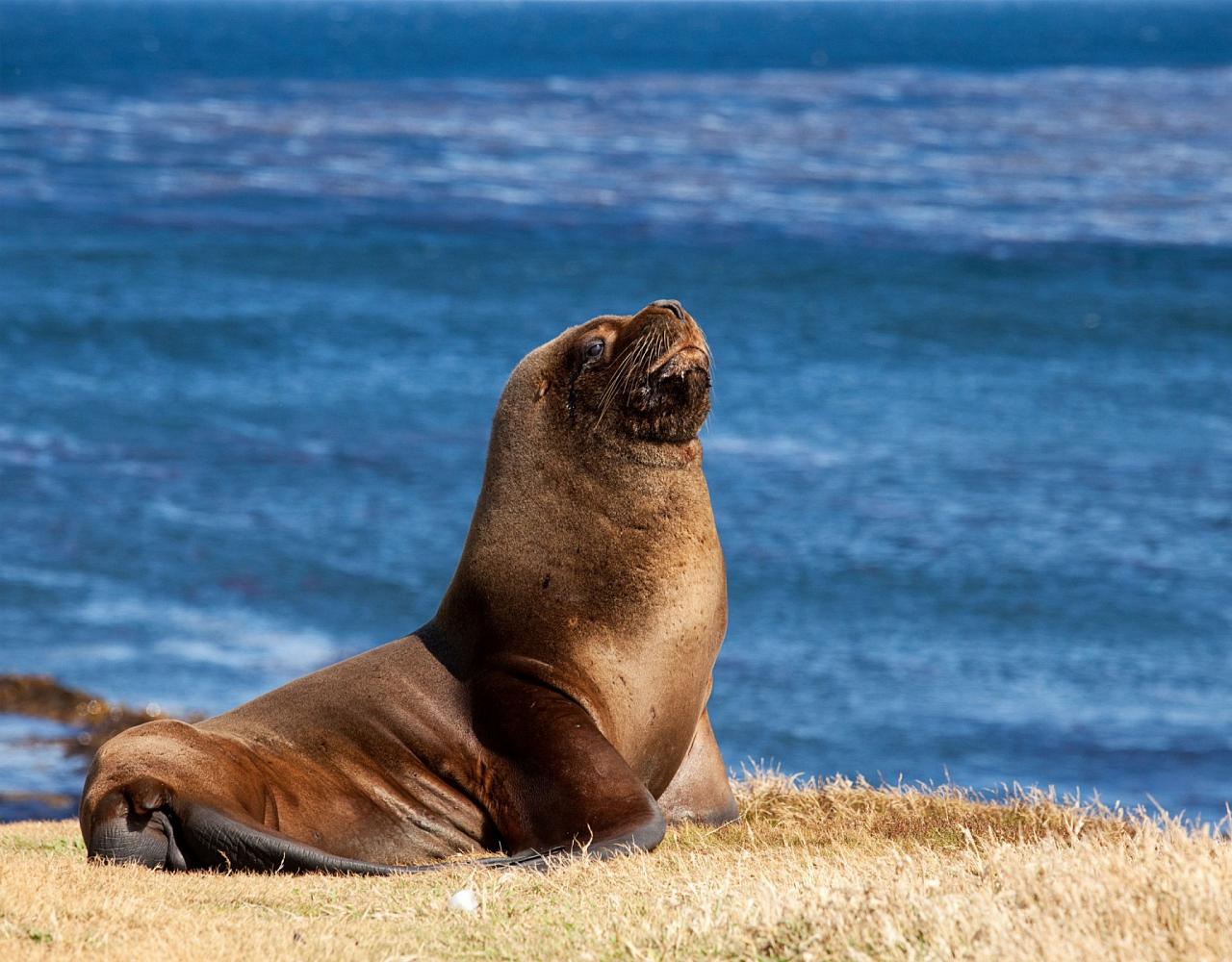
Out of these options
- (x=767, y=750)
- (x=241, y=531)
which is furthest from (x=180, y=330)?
(x=767, y=750)

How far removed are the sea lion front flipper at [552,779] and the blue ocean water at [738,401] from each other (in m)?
7.50

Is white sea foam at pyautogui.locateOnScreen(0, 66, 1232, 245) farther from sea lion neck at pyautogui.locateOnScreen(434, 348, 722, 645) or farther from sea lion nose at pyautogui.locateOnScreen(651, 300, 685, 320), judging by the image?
sea lion neck at pyautogui.locateOnScreen(434, 348, 722, 645)

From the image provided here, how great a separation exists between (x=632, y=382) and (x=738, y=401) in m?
24.5

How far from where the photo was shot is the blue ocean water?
66.6 feet

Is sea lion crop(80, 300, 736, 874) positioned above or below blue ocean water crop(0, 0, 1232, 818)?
above

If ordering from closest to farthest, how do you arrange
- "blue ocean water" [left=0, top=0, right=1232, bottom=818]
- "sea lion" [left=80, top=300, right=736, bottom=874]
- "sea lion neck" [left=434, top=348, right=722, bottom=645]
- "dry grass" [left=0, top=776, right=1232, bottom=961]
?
"dry grass" [left=0, top=776, right=1232, bottom=961], "sea lion" [left=80, top=300, right=736, bottom=874], "sea lion neck" [left=434, top=348, right=722, bottom=645], "blue ocean water" [left=0, top=0, right=1232, bottom=818]

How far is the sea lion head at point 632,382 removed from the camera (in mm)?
8078

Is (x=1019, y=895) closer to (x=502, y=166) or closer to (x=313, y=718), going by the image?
(x=313, y=718)

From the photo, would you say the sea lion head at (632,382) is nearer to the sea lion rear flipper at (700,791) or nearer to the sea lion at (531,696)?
the sea lion at (531,696)

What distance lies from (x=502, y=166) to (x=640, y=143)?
9448mm

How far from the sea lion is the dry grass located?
0.39 meters

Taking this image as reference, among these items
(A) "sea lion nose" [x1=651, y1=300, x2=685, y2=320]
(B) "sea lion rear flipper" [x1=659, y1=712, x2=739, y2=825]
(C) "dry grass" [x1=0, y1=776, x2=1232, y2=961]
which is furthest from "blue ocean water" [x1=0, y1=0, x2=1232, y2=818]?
(C) "dry grass" [x1=0, y1=776, x2=1232, y2=961]

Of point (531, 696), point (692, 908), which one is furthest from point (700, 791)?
point (692, 908)

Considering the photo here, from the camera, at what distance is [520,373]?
8445 mm
